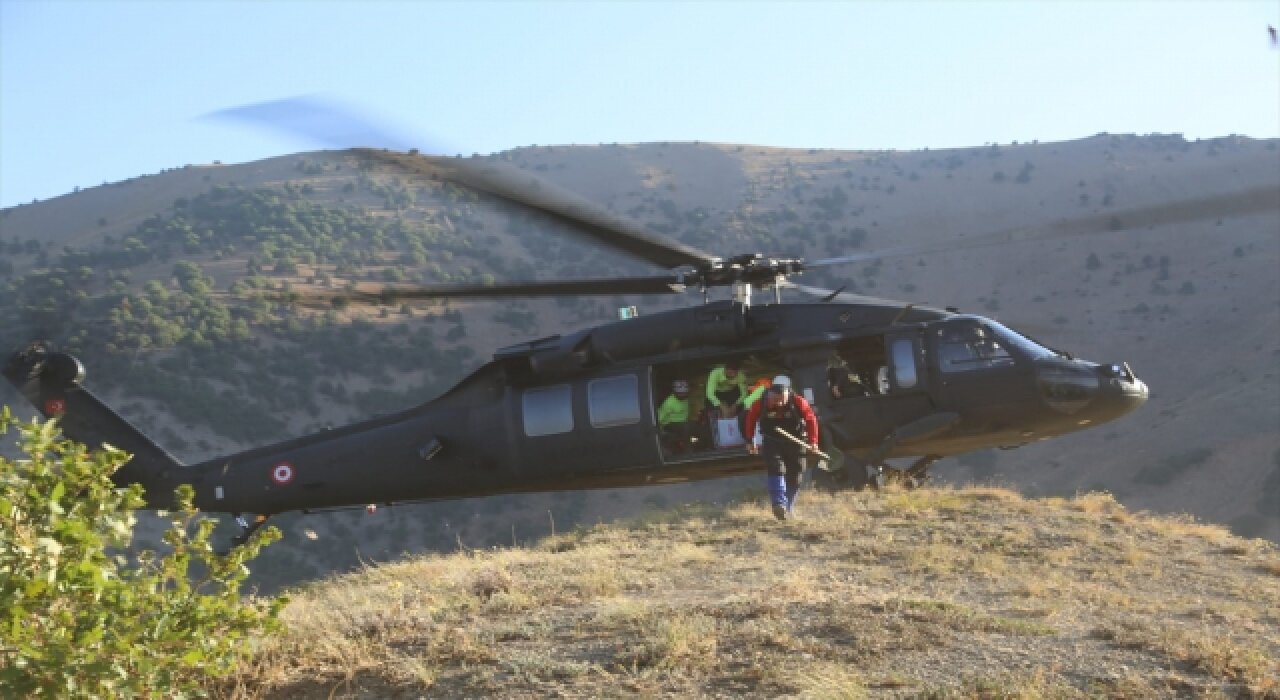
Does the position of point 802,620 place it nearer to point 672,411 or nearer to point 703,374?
point 672,411

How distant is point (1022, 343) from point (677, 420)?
4.32 meters

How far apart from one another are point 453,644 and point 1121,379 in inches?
390

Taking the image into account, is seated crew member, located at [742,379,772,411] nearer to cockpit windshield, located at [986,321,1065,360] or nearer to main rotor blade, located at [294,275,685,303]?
main rotor blade, located at [294,275,685,303]

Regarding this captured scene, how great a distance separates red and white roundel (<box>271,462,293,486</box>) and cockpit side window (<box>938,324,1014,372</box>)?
8326 millimetres

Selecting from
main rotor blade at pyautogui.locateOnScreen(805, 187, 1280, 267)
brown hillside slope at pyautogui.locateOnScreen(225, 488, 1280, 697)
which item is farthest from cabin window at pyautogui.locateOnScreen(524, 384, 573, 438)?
main rotor blade at pyautogui.locateOnScreen(805, 187, 1280, 267)

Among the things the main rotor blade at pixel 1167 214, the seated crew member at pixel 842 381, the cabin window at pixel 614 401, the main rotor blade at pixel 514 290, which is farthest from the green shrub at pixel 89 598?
the seated crew member at pixel 842 381

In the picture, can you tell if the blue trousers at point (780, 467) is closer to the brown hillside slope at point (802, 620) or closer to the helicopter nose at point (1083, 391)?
the brown hillside slope at point (802, 620)

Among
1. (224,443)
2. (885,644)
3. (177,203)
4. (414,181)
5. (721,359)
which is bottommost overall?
(224,443)

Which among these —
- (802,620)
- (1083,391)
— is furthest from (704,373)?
(802,620)

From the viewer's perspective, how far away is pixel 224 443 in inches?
2083

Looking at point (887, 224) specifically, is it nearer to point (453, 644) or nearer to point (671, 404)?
point (671, 404)

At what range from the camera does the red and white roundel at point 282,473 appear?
51.8ft

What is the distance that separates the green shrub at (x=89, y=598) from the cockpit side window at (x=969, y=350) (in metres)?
9.97

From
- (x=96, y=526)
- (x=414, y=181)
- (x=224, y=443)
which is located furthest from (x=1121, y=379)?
(x=224, y=443)
